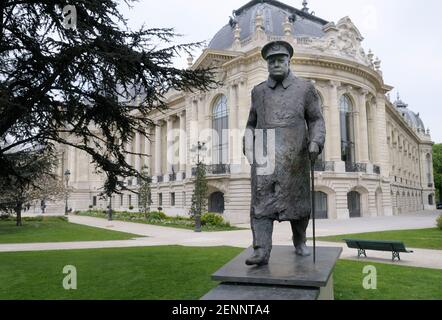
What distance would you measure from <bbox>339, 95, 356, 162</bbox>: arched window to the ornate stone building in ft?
0.33

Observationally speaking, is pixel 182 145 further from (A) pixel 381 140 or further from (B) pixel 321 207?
(A) pixel 381 140

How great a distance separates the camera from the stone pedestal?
4.30 meters

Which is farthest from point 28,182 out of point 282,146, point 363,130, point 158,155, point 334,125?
point 158,155

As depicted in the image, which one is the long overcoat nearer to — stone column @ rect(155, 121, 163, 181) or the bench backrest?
the bench backrest

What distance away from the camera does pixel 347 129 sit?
40.5m

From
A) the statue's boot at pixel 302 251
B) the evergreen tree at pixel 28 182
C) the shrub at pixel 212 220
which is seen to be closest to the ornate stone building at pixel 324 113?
the shrub at pixel 212 220

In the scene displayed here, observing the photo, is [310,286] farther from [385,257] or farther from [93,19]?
[385,257]

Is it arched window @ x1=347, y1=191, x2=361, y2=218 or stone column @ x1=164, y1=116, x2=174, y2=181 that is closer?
arched window @ x1=347, y1=191, x2=361, y2=218

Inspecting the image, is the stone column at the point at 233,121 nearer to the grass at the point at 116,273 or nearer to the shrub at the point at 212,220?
the shrub at the point at 212,220

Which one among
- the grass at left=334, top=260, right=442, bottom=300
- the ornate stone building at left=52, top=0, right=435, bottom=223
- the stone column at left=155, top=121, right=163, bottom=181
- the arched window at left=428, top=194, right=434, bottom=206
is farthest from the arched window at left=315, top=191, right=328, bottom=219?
the arched window at left=428, top=194, right=434, bottom=206

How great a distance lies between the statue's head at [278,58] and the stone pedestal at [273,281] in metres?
2.63

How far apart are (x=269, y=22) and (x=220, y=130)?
38.8 feet

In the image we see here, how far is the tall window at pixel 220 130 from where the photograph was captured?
3862 centimetres
